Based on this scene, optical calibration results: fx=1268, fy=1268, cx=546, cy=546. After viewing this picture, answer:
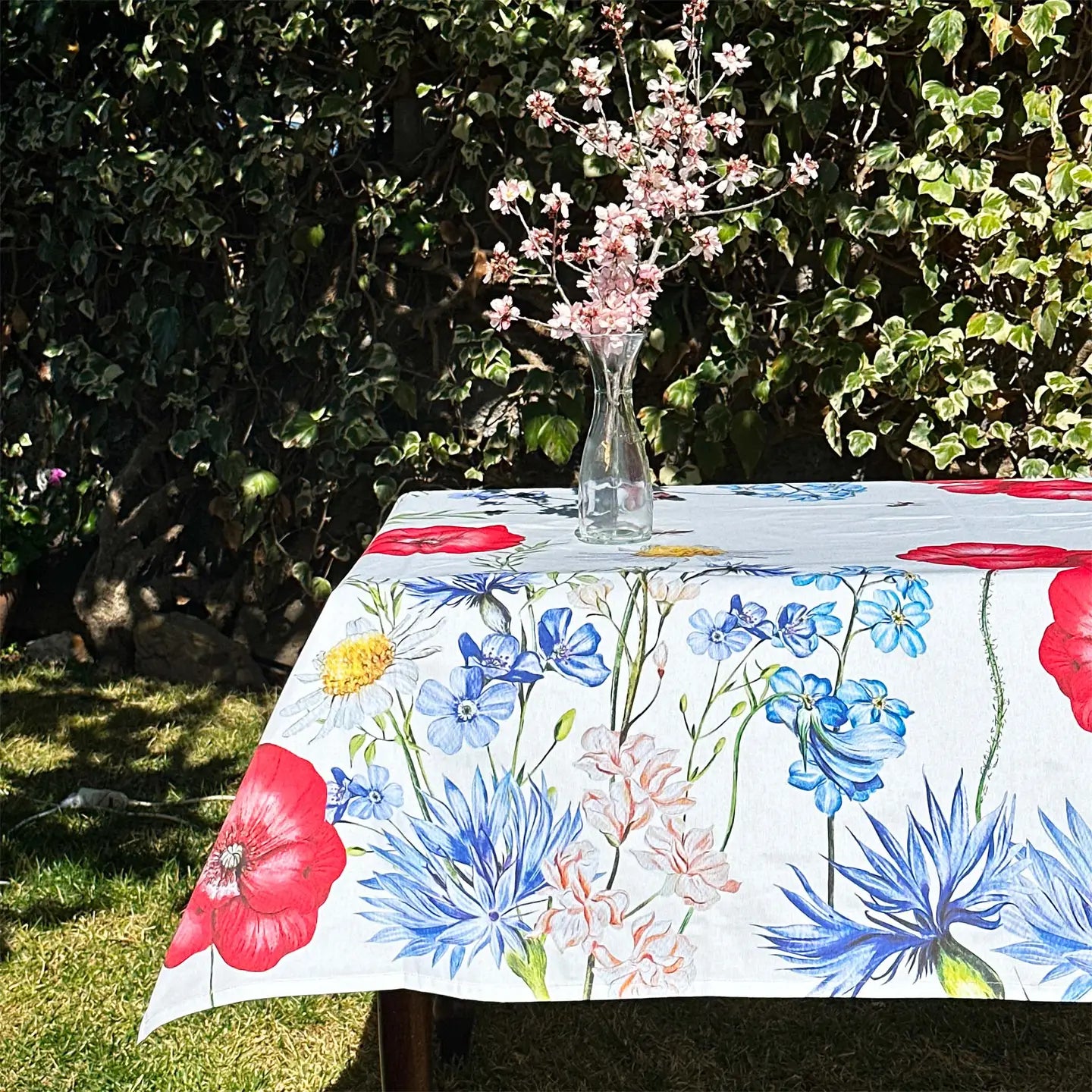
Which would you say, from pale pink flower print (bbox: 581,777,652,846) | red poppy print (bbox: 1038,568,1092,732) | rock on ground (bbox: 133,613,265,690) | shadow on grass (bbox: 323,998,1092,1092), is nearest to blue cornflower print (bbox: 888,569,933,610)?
red poppy print (bbox: 1038,568,1092,732)

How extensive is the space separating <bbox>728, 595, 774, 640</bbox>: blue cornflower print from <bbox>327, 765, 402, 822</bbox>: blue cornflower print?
1.21 feet

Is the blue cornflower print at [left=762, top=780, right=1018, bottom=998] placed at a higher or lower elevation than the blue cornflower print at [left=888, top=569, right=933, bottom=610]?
lower

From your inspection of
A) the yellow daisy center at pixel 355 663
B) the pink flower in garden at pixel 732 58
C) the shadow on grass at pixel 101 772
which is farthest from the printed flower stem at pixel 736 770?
the shadow on grass at pixel 101 772

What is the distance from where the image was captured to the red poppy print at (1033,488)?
1.78m

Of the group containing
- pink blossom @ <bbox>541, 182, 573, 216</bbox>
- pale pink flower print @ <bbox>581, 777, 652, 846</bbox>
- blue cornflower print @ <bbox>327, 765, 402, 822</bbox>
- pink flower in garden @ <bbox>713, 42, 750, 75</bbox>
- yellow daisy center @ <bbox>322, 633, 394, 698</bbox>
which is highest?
pink flower in garden @ <bbox>713, 42, 750, 75</bbox>

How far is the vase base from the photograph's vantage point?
1.52 metres

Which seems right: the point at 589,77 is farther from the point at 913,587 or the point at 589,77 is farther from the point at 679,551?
the point at 913,587

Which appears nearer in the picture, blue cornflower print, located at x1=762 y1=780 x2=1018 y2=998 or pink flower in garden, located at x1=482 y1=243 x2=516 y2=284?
blue cornflower print, located at x1=762 y1=780 x2=1018 y2=998

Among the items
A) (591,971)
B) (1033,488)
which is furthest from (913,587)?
(1033,488)

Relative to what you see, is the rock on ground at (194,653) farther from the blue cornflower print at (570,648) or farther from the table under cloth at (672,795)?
the blue cornflower print at (570,648)

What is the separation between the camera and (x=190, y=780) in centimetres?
274

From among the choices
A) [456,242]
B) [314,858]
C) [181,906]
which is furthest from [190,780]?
[314,858]

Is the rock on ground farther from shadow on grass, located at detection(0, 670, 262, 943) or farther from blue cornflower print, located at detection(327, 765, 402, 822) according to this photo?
blue cornflower print, located at detection(327, 765, 402, 822)

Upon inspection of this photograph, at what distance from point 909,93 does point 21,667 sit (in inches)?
106
